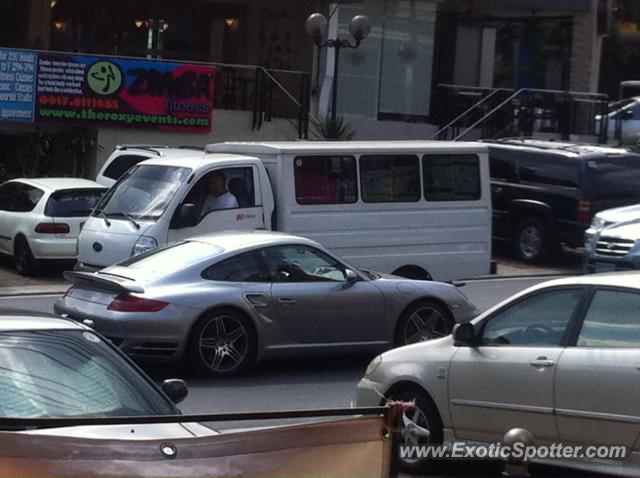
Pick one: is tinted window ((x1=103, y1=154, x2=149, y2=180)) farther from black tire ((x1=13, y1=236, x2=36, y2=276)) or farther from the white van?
the white van

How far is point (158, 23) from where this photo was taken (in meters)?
35.7

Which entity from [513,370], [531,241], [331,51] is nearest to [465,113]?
[331,51]

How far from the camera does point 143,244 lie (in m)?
16.3

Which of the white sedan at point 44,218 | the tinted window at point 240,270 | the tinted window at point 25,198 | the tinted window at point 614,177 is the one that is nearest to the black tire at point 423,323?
the tinted window at point 240,270

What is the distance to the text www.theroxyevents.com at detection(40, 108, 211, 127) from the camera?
25625 mm

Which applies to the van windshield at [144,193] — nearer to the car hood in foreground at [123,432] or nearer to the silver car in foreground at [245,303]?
the silver car in foreground at [245,303]

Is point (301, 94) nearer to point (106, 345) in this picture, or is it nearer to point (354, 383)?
point (354, 383)

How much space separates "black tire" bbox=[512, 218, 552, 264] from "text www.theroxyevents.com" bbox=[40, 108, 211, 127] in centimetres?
734

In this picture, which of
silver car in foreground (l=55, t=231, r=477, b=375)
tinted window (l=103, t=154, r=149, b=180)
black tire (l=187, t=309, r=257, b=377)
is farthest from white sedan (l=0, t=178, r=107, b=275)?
black tire (l=187, t=309, r=257, b=377)

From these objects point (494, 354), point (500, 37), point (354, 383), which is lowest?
point (354, 383)

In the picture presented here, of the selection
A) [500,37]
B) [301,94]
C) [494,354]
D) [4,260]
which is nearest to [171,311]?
[494,354]

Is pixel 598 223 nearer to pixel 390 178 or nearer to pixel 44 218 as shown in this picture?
pixel 390 178

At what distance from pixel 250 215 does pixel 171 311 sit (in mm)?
4512

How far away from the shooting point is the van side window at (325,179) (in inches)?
665
